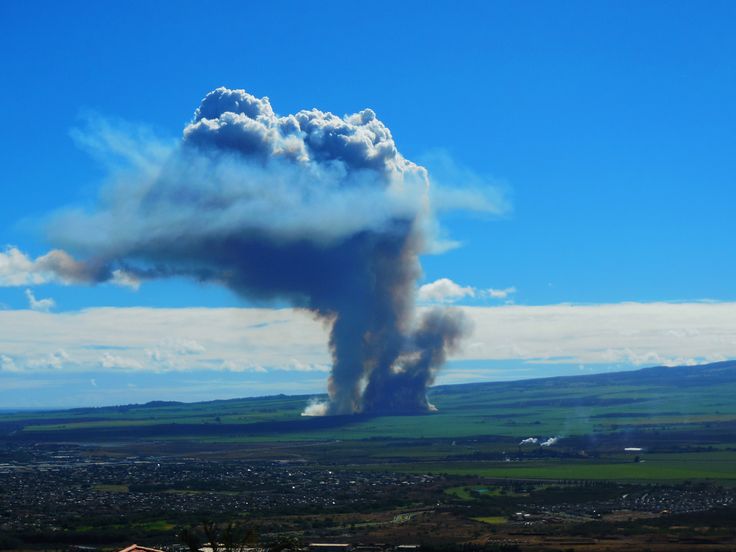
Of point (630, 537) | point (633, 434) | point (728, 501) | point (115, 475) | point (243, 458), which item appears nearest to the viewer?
point (630, 537)

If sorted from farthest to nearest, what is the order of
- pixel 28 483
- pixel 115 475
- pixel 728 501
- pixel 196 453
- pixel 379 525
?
pixel 196 453 → pixel 115 475 → pixel 28 483 → pixel 728 501 → pixel 379 525

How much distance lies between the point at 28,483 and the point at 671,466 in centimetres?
6919

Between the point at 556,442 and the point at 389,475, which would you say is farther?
the point at 556,442

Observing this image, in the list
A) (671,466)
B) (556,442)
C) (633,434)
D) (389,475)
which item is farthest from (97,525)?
(633,434)

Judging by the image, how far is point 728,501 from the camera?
94.8 meters

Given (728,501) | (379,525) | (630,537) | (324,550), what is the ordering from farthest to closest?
1. (728,501)
2. (379,525)
3. (630,537)
4. (324,550)

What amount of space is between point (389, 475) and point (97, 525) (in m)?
45.2

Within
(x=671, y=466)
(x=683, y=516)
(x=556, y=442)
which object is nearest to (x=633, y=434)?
(x=556, y=442)

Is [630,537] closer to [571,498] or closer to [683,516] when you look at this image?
[683,516]

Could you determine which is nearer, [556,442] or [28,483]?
[28,483]

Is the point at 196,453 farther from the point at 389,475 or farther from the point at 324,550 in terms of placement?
the point at 324,550

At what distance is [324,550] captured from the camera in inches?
2739

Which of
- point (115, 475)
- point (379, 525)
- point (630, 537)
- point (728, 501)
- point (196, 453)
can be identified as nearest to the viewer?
point (630, 537)

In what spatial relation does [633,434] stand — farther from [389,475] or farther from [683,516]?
[683,516]
